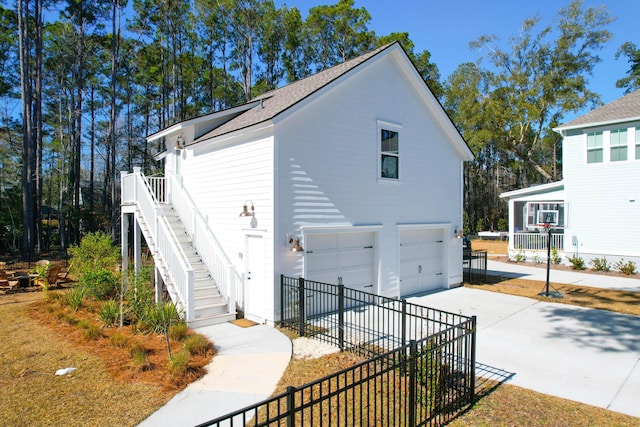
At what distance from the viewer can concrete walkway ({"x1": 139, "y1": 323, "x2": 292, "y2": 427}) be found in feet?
16.0

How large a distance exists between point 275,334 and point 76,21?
2707 centimetres

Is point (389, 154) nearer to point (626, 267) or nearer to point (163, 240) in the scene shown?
point (163, 240)

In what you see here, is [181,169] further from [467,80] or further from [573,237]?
[467,80]

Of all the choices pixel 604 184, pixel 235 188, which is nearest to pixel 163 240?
pixel 235 188

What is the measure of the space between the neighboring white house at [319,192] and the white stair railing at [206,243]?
0.04m

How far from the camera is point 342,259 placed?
10.4 m

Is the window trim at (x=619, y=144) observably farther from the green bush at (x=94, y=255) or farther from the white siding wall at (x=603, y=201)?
the green bush at (x=94, y=255)

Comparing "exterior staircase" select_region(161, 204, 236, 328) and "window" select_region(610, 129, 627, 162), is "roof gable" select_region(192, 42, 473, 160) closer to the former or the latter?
"exterior staircase" select_region(161, 204, 236, 328)

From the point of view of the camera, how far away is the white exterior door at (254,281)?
29.7 ft

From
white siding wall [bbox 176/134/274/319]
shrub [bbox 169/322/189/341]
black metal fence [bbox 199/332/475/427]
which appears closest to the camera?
black metal fence [bbox 199/332/475/427]

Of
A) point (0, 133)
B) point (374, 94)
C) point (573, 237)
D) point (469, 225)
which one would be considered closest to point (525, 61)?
point (469, 225)

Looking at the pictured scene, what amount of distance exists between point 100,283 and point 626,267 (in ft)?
65.7

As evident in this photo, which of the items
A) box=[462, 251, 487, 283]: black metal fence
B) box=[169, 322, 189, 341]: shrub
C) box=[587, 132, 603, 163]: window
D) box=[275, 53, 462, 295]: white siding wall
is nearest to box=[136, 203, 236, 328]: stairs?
box=[169, 322, 189, 341]: shrub

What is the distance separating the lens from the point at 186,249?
10.9 m
